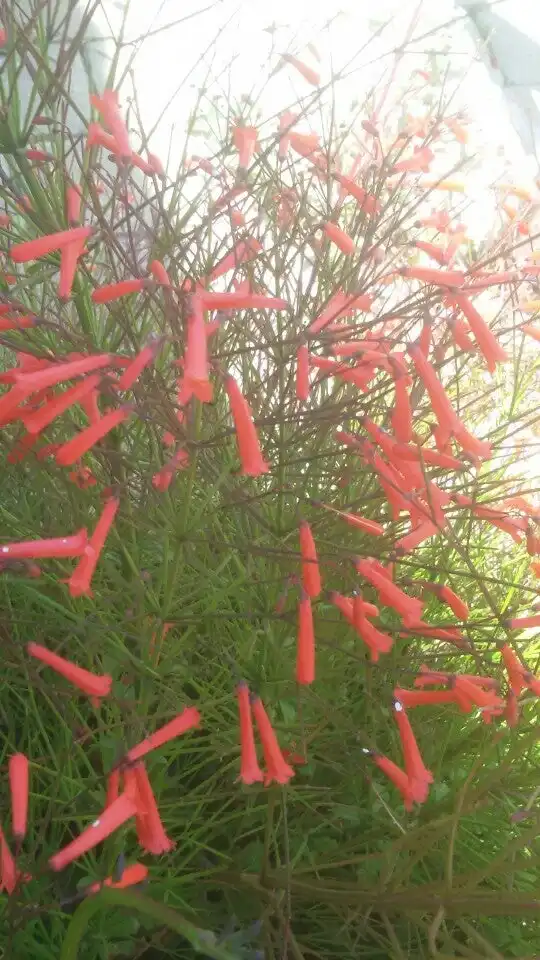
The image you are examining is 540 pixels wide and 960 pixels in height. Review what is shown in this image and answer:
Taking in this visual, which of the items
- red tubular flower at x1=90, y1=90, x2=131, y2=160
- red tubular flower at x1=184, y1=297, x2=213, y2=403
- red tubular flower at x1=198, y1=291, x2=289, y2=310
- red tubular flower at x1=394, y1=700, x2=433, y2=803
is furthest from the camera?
red tubular flower at x1=394, y1=700, x2=433, y2=803

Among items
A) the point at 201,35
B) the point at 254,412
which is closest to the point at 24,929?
the point at 254,412

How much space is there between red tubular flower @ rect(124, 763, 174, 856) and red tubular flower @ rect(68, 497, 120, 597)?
244mm

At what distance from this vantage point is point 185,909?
1232mm

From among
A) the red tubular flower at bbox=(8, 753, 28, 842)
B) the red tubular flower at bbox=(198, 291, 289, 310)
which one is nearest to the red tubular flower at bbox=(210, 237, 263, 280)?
the red tubular flower at bbox=(198, 291, 289, 310)

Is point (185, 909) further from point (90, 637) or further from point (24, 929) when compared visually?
point (90, 637)

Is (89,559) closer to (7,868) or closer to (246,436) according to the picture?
(246,436)

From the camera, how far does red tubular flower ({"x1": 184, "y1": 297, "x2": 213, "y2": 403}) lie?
775mm

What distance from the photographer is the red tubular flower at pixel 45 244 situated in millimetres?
924

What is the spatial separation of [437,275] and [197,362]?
19.3 inches

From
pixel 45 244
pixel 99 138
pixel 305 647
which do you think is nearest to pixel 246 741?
pixel 305 647

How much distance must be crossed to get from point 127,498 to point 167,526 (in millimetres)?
81

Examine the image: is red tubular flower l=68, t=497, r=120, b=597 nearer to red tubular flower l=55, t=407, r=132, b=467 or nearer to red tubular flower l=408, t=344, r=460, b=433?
red tubular flower l=55, t=407, r=132, b=467

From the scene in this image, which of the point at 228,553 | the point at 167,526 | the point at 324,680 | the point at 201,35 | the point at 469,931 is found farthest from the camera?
the point at 201,35

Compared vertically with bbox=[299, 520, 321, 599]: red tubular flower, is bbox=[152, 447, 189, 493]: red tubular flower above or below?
above
